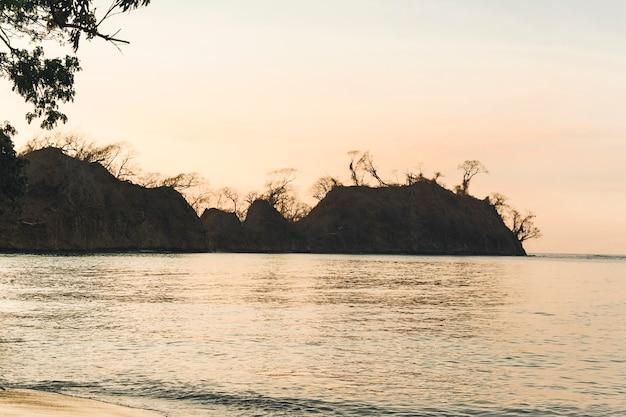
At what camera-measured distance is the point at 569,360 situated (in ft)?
61.3

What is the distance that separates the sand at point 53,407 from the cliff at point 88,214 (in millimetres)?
127293

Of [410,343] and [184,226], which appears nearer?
[410,343]

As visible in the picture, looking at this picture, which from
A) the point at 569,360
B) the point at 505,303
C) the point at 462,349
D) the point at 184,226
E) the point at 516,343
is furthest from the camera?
the point at 184,226

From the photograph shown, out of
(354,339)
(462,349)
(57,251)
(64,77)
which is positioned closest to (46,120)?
(64,77)

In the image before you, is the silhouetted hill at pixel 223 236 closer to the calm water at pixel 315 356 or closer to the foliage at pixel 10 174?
the foliage at pixel 10 174

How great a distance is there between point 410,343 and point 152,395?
9878mm

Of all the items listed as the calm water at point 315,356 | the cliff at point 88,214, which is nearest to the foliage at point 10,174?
the calm water at point 315,356

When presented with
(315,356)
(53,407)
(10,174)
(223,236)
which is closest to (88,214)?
(223,236)

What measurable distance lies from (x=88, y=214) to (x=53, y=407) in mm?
140844

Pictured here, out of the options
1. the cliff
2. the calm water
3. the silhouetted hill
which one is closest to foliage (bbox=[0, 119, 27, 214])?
the calm water

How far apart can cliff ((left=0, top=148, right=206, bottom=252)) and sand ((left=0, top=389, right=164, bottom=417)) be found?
127m

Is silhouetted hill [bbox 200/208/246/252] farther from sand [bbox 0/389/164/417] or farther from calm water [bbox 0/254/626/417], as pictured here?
sand [bbox 0/389/164/417]

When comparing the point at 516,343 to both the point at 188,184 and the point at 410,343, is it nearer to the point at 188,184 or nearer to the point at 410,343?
the point at 410,343

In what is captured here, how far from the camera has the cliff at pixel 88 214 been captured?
5364 inches
